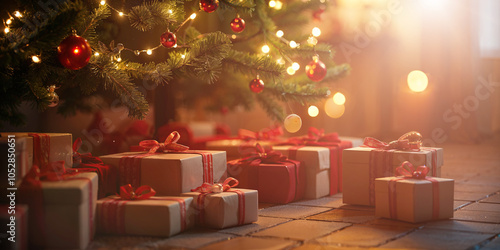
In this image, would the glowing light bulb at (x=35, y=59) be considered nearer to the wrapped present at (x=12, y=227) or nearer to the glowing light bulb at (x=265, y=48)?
the wrapped present at (x=12, y=227)

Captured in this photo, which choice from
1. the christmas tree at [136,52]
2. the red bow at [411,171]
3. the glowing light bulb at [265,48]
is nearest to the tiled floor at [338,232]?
the red bow at [411,171]

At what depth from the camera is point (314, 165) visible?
2.82m

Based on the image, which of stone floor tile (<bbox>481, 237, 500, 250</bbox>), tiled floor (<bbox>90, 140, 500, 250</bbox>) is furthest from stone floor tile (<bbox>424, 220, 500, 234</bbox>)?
stone floor tile (<bbox>481, 237, 500, 250</bbox>)

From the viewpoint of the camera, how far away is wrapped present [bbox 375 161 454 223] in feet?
7.06

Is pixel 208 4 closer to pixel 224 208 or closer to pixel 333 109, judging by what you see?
pixel 224 208

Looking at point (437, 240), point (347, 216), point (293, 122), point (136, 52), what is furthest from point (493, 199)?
point (136, 52)

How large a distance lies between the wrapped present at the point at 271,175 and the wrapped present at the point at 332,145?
0.82 ft

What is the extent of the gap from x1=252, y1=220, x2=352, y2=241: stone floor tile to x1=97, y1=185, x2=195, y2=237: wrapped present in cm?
31

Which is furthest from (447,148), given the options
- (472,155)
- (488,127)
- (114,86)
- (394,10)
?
(114,86)

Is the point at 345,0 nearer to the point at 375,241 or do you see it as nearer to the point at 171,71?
the point at 171,71

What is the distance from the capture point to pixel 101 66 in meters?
2.09

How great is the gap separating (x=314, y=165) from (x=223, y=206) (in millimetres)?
882

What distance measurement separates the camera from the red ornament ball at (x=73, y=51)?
184cm

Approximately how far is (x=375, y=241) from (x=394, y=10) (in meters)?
4.66
